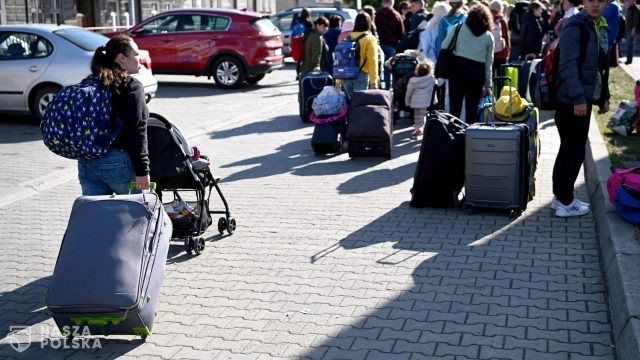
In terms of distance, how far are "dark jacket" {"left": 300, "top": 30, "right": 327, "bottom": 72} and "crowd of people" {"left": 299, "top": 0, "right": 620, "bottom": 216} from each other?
16 millimetres

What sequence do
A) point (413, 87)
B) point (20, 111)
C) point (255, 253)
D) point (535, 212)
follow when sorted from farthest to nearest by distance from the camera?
point (20, 111), point (413, 87), point (535, 212), point (255, 253)

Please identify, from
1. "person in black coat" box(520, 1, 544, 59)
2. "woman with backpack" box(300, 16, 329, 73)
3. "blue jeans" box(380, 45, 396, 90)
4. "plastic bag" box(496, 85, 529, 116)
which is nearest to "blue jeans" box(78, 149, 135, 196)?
"plastic bag" box(496, 85, 529, 116)

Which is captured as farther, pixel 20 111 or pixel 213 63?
pixel 213 63

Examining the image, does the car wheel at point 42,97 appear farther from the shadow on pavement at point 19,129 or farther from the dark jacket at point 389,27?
the dark jacket at point 389,27

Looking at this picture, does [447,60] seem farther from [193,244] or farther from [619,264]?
[619,264]

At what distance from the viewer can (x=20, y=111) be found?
1340 centimetres

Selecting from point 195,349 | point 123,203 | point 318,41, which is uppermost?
point 318,41

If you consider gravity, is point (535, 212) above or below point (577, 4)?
below

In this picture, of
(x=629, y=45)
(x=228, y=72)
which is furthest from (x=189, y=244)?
(x=629, y=45)

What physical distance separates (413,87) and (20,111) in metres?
6.48

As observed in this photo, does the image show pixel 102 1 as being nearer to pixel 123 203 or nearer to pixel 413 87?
pixel 413 87

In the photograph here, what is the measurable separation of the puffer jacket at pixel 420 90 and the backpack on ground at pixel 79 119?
643 centimetres

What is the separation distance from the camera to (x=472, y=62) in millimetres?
9312

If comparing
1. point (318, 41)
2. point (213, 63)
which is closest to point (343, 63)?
point (318, 41)
